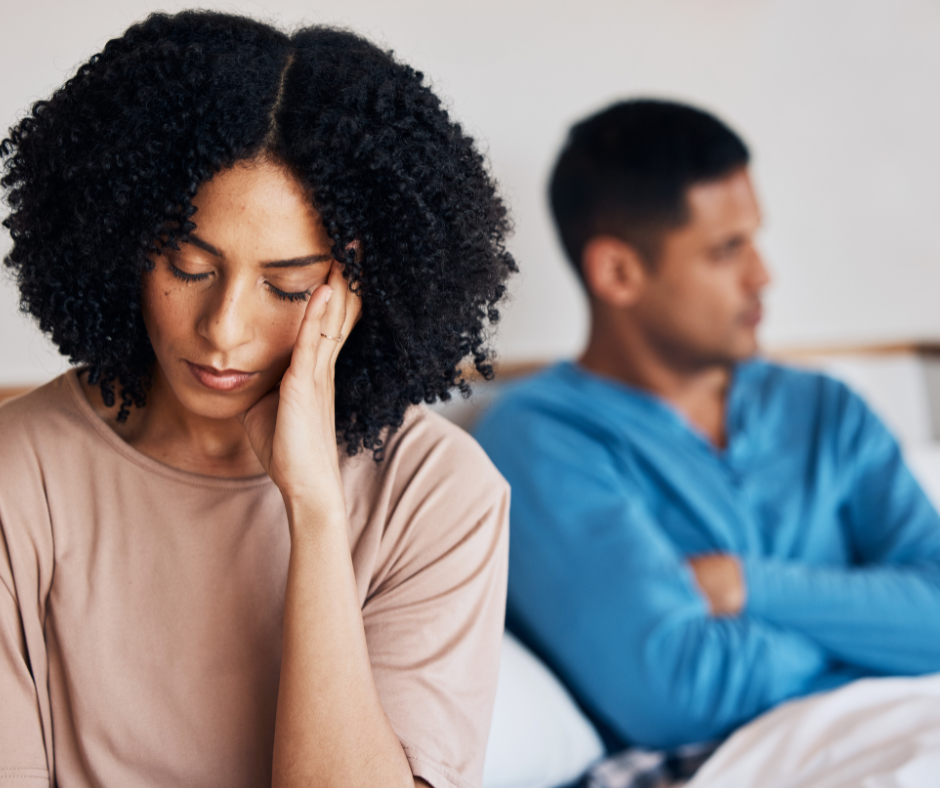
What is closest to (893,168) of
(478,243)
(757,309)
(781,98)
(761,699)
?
(781,98)

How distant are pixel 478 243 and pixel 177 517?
41 cm

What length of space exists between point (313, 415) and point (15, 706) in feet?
1.27

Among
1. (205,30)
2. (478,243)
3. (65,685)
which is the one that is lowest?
(65,685)

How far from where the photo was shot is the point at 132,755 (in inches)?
31.3

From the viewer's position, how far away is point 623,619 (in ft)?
4.11

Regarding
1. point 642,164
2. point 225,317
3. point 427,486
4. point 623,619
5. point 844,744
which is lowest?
point 844,744

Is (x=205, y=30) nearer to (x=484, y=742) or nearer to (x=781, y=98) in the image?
(x=484, y=742)

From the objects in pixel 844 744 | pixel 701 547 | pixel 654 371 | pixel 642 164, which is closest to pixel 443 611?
pixel 844 744

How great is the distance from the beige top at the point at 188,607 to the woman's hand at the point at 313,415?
0.32ft

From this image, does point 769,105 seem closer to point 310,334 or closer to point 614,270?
point 614,270

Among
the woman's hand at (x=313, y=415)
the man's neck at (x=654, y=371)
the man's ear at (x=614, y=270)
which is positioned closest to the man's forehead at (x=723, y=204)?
Answer: the man's ear at (x=614, y=270)

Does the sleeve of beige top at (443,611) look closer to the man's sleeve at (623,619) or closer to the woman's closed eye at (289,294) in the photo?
the woman's closed eye at (289,294)

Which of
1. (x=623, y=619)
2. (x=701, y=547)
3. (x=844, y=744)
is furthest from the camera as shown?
(x=701, y=547)

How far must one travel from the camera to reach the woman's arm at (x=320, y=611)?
74 cm
